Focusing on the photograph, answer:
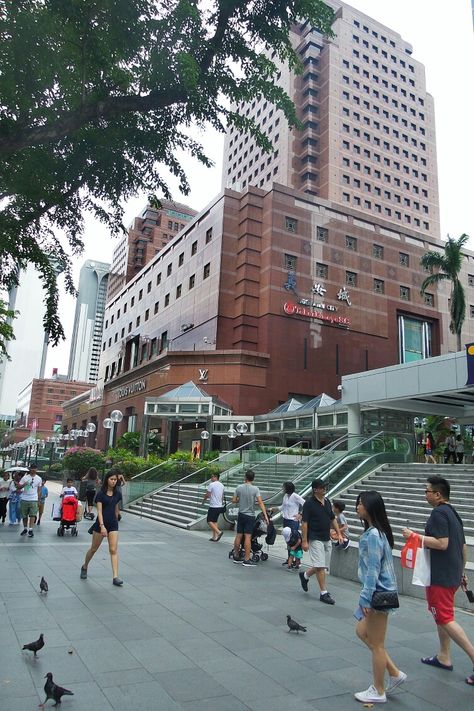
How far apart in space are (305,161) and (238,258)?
34998mm

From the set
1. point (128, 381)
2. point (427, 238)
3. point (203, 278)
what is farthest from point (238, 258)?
point (427, 238)

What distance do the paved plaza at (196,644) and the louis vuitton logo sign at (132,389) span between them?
41.8m

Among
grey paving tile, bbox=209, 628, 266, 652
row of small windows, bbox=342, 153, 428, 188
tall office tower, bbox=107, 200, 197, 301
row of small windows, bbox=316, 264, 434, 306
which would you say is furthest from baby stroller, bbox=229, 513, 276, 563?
tall office tower, bbox=107, 200, 197, 301

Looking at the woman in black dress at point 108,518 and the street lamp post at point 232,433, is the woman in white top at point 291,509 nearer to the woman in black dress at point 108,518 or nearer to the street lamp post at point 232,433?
the woman in black dress at point 108,518

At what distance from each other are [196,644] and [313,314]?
41.7 meters

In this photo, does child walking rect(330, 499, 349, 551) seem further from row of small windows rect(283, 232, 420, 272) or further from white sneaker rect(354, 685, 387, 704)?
row of small windows rect(283, 232, 420, 272)

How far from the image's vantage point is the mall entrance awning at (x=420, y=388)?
1988 centimetres

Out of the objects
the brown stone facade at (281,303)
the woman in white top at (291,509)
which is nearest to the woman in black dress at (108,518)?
the woman in white top at (291,509)

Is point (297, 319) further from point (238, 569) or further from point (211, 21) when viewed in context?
point (211, 21)

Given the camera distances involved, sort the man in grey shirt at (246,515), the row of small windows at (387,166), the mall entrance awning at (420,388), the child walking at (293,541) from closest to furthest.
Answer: the child walking at (293,541)
the man in grey shirt at (246,515)
the mall entrance awning at (420,388)
the row of small windows at (387,166)

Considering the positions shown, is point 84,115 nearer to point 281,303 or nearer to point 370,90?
point 281,303

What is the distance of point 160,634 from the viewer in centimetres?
547

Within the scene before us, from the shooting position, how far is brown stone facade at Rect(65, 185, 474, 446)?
43.4 m

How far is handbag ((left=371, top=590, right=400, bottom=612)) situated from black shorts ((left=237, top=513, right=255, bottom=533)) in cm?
642
